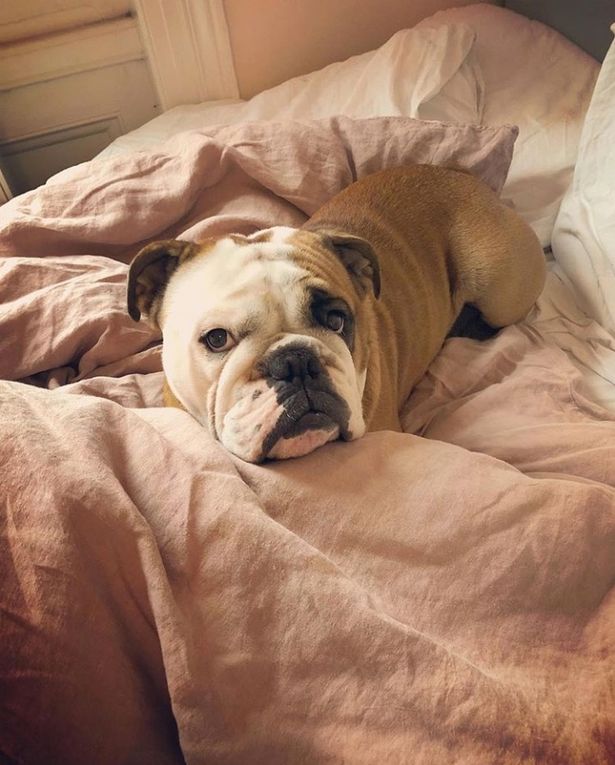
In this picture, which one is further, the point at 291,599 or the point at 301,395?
the point at 301,395

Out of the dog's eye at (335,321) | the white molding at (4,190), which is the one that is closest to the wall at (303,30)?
the white molding at (4,190)

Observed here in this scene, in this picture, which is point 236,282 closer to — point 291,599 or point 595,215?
point 291,599

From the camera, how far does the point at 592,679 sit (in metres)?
0.87

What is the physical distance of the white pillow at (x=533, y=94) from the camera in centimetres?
221

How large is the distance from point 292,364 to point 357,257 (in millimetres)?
461

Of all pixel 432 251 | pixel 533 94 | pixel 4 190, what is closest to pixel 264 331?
pixel 432 251

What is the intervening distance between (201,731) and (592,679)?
1.79 feet

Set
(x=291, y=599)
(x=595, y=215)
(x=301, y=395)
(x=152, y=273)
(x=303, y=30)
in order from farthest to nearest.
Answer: (x=303, y=30) → (x=595, y=215) → (x=152, y=273) → (x=301, y=395) → (x=291, y=599)

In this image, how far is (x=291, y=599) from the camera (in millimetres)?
852

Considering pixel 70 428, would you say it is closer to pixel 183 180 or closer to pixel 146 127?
pixel 183 180

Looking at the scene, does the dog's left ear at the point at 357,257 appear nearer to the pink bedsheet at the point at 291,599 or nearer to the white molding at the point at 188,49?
the pink bedsheet at the point at 291,599

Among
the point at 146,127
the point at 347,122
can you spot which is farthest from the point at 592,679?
the point at 146,127

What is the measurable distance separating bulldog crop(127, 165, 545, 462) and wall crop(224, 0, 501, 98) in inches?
51.7

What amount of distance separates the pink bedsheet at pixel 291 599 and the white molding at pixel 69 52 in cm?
221
